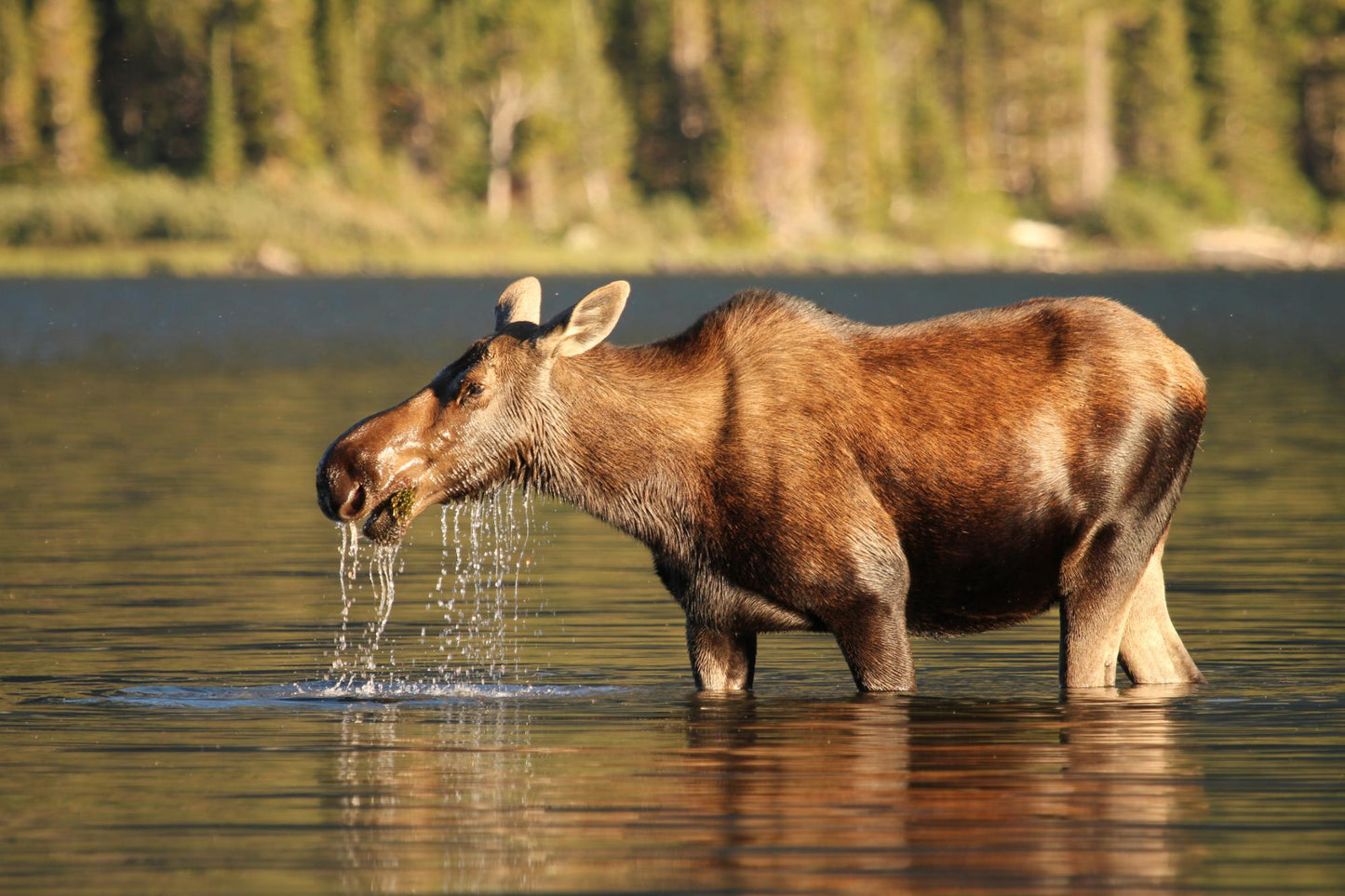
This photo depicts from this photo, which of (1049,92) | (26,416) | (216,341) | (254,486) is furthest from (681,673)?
(1049,92)

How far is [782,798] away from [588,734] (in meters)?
1.79

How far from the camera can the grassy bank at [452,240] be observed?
102 metres

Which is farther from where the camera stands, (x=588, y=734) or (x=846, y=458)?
(x=588, y=734)

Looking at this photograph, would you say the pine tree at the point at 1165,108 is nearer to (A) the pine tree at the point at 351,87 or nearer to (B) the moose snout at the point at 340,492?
(A) the pine tree at the point at 351,87

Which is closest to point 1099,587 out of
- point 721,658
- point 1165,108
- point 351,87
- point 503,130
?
point 721,658

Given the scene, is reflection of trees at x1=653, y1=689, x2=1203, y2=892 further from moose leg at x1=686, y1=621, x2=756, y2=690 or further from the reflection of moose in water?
moose leg at x1=686, y1=621, x2=756, y2=690

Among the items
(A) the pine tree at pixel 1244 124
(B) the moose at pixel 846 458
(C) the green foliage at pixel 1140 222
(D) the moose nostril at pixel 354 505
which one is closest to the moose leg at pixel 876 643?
(B) the moose at pixel 846 458

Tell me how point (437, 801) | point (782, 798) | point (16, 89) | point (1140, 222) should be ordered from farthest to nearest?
point (1140, 222) → point (16, 89) → point (437, 801) → point (782, 798)

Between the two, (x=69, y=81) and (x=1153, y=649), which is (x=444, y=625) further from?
(x=69, y=81)

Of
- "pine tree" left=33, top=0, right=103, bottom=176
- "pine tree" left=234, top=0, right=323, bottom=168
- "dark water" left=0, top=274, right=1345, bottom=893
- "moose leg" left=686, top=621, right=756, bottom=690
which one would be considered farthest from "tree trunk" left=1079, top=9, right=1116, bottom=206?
"moose leg" left=686, top=621, right=756, bottom=690

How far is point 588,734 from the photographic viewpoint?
10.7 meters

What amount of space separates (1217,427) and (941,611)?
17108 mm

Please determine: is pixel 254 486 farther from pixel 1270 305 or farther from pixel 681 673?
pixel 1270 305

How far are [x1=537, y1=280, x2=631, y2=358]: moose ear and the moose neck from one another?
4.9 inches
